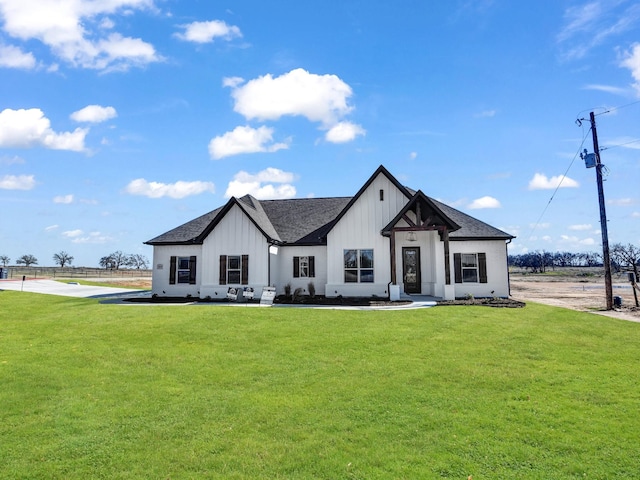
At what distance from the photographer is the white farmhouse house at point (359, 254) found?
76.1ft

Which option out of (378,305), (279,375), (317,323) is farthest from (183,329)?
(378,305)

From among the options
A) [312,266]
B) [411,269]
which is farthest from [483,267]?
[312,266]

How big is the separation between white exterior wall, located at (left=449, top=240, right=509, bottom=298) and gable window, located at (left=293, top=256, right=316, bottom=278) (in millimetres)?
8344

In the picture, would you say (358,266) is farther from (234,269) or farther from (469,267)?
(234,269)

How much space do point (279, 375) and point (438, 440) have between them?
4.01m

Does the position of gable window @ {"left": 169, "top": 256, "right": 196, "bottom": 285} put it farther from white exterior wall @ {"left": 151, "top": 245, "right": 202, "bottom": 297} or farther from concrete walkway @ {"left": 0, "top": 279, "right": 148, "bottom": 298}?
concrete walkway @ {"left": 0, "top": 279, "right": 148, "bottom": 298}

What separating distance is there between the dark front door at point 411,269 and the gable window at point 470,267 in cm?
221

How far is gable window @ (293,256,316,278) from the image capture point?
2484cm

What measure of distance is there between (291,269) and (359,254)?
4535 mm

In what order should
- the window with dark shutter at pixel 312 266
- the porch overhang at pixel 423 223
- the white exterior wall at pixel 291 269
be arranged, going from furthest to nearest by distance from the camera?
1. the window with dark shutter at pixel 312 266
2. the white exterior wall at pixel 291 269
3. the porch overhang at pixel 423 223

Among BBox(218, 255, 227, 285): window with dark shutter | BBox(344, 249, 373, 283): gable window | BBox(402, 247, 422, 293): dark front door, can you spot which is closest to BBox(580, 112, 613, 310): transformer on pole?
BBox(402, 247, 422, 293): dark front door

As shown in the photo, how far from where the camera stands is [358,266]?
76.7 ft

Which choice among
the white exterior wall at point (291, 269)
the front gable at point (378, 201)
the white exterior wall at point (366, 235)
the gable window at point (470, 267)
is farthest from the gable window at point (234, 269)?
the gable window at point (470, 267)

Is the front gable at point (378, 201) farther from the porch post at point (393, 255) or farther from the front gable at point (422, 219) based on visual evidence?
the porch post at point (393, 255)
